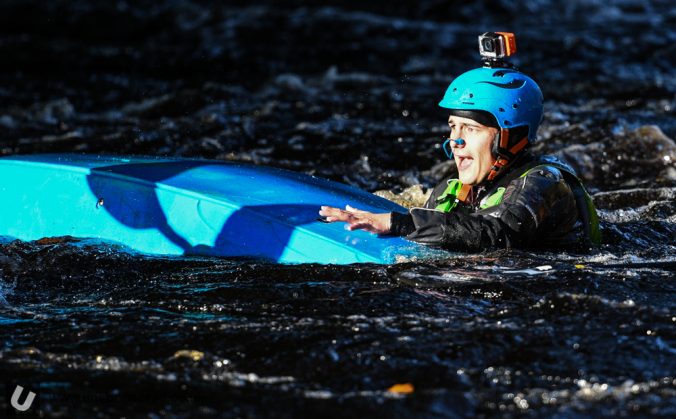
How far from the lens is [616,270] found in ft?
13.6

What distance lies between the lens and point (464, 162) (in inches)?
176

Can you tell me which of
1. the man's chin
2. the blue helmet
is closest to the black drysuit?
the man's chin

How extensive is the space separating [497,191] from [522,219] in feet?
0.93

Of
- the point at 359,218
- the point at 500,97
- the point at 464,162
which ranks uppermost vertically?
the point at 500,97

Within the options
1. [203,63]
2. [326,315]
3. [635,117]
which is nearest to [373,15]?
[203,63]

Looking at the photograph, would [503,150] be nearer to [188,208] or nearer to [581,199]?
[581,199]

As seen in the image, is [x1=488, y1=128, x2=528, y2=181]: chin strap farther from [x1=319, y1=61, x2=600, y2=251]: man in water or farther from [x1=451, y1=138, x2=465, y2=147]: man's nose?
[x1=451, y1=138, x2=465, y2=147]: man's nose

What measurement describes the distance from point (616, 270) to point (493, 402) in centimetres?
138

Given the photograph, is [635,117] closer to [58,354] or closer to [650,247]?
[650,247]

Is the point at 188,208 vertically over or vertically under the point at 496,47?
under

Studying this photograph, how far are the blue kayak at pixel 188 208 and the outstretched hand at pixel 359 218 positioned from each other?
7.1 inches

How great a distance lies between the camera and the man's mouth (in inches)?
175

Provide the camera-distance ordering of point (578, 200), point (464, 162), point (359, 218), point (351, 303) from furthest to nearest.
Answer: point (464, 162) < point (578, 200) < point (359, 218) < point (351, 303)

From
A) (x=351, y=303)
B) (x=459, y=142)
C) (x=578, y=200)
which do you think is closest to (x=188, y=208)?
(x=351, y=303)
